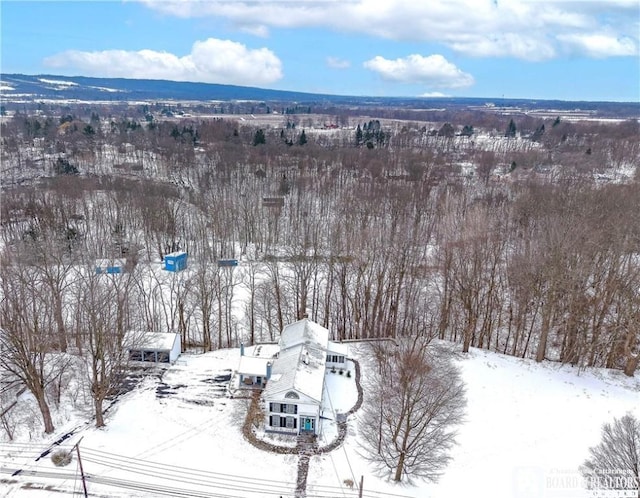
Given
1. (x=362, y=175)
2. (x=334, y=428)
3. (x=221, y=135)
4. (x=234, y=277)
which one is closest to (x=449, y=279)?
(x=334, y=428)

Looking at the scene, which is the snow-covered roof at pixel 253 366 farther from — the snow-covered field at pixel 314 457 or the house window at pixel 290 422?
the house window at pixel 290 422

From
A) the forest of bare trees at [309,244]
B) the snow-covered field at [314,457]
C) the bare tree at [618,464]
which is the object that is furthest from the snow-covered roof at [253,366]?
the bare tree at [618,464]

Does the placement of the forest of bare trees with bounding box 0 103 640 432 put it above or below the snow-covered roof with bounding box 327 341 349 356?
above

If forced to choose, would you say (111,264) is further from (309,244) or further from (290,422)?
(290,422)

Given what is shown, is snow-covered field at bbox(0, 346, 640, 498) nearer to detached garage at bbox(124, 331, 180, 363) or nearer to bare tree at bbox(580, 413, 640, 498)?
bare tree at bbox(580, 413, 640, 498)

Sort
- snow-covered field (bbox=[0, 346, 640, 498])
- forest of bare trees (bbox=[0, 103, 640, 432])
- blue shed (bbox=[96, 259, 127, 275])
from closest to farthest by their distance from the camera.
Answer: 1. snow-covered field (bbox=[0, 346, 640, 498])
2. forest of bare trees (bbox=[0, 103, 640, 432])
3. blue shed (bbox=[96, 259, 127, 275])

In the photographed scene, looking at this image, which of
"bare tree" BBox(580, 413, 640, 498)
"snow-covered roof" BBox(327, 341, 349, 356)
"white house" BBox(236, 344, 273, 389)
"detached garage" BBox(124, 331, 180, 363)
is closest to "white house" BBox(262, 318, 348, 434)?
"white house" BBox(236, 344, 273, 389)
